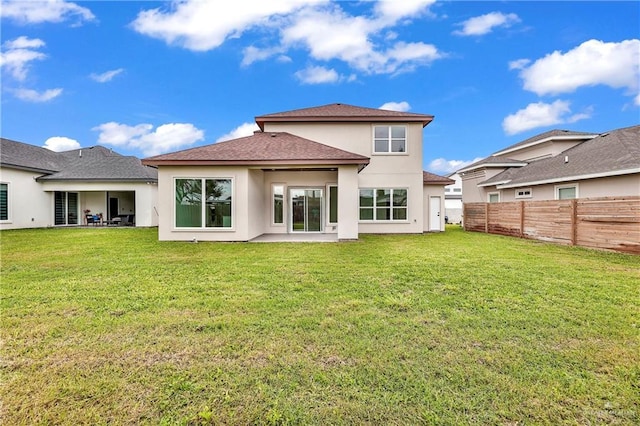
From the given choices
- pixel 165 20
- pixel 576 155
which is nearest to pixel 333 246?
pixel 165 20

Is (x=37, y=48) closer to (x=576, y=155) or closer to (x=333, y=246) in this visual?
(x=333, y=246)

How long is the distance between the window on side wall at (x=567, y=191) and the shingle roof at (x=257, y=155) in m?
9.87

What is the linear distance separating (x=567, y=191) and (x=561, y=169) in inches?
58.0

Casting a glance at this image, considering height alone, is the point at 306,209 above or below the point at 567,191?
below

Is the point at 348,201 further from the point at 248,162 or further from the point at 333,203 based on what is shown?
the point at 248,162

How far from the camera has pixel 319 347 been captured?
341 centimetres

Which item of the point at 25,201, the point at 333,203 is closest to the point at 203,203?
the point at 333,203

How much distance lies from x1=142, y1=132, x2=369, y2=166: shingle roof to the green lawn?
6012 mm

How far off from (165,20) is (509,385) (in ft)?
51.5

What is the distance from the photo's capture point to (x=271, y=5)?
12.5 m

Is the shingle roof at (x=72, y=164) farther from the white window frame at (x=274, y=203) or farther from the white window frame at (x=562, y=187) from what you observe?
the white window frame at (x=562, y=187)

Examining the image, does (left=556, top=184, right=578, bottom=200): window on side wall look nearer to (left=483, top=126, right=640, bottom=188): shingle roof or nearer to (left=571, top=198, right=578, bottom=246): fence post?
(left=483, top=126, right=640, bottom=188): shingle roof

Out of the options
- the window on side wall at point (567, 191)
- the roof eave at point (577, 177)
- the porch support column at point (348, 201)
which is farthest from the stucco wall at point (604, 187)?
the porch support column at point (348, 201)

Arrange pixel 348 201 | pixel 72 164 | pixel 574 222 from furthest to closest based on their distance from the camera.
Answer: pixel 72 164
pixel 348 201
pixel 574 222
